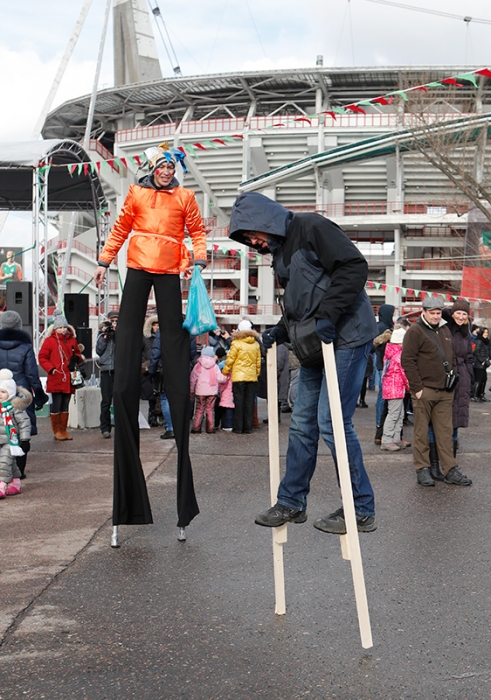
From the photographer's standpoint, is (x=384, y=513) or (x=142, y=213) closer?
(x=142, y=213)

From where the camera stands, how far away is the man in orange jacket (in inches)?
211

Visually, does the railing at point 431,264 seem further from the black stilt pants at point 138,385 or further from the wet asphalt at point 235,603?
the black stilt pants at point 138,385

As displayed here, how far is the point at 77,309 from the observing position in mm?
18234

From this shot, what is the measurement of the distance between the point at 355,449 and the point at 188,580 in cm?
130

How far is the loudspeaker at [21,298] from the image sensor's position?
54.7ft

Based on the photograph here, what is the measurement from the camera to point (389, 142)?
127 feet

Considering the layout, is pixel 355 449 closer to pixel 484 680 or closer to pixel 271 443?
pixel 271 443

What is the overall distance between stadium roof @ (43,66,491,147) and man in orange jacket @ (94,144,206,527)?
44397mm

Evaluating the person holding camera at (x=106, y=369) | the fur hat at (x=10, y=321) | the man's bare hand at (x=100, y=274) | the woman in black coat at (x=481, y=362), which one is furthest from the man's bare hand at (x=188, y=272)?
the woman in black coat at (x=481, y=362)

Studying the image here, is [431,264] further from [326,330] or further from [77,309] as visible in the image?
[326,330]

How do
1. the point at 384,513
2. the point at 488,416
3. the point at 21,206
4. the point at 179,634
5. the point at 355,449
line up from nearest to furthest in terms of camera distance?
the point at 179,634 → the point at 355,449 → the point at 384,513 → the point at 488,416 → the point at 21,206

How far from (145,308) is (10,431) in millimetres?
2672

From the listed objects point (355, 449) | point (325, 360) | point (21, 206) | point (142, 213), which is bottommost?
point (355, 449)

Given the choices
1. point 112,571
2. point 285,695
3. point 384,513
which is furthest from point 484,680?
point 384,513
